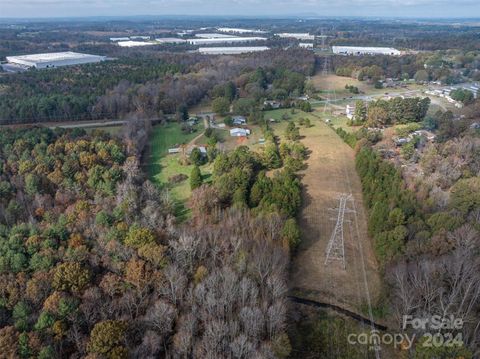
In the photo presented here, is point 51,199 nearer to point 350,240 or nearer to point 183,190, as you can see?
point 183,190

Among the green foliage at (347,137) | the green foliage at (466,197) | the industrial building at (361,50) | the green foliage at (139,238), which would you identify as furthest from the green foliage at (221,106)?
the industrial building at (361,50)

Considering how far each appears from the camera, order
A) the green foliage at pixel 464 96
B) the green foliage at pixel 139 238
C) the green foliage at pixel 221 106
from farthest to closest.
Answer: the green foliage at pixel 464 96, the green foliage at pixel 221 106, the green foliage at pixel 139 238

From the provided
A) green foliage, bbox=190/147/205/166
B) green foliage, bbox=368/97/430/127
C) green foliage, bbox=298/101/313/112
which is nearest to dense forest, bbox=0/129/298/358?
green foliage, bbox=190/147/205/166

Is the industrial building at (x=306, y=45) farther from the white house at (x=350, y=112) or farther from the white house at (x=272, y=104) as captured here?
the white house at (x=350, y=112)

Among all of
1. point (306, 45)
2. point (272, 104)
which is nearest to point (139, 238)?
point (272, 104)

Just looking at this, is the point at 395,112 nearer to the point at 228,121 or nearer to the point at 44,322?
the point at 228,121

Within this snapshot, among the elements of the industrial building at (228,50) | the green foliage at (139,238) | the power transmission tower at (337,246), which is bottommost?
the power transmission tower at (337,246)

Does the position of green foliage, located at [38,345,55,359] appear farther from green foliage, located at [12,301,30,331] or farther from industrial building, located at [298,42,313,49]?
industrial building, located at [298,42,313,49]

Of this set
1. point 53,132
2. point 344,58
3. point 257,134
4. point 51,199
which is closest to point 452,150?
point 257,134
